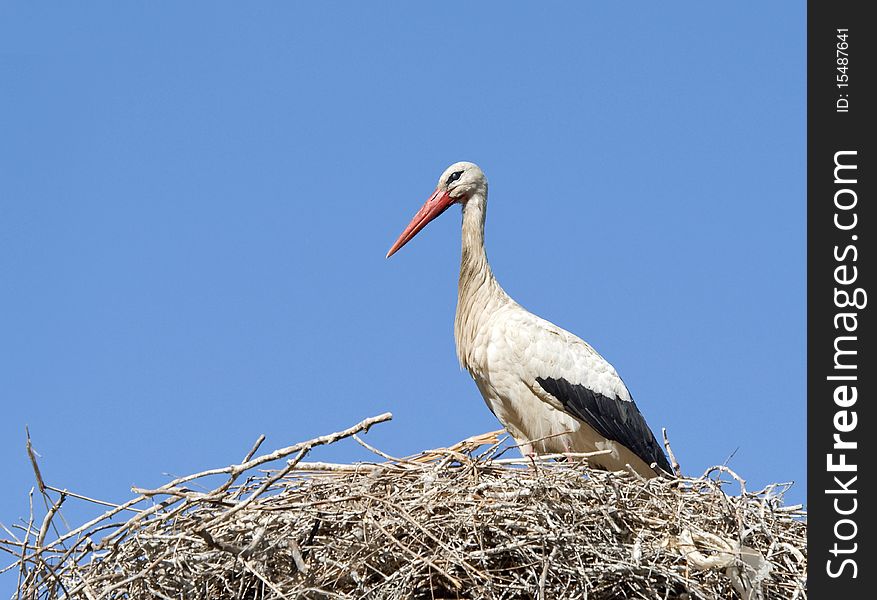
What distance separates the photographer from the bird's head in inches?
290

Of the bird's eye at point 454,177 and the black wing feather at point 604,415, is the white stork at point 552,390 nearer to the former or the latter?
the black wing feather at point 604,415

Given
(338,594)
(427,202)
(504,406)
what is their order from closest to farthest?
(338,594) → (504,406) → (427,202)

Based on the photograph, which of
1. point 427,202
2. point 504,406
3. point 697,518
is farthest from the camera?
point 427,202

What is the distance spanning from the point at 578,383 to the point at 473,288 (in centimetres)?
79

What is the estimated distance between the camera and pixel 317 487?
5250 mm

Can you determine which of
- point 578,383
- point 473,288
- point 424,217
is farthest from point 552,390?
point 424,217

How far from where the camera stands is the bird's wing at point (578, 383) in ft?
21.9

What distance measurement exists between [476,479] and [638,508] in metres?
0.58

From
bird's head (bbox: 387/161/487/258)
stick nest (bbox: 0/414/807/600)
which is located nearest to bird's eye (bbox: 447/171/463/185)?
bird's head (bbox: 387/161/487/258)

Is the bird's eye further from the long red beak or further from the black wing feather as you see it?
the black wing feather

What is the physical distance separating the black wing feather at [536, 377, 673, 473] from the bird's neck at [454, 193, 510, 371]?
45cm
